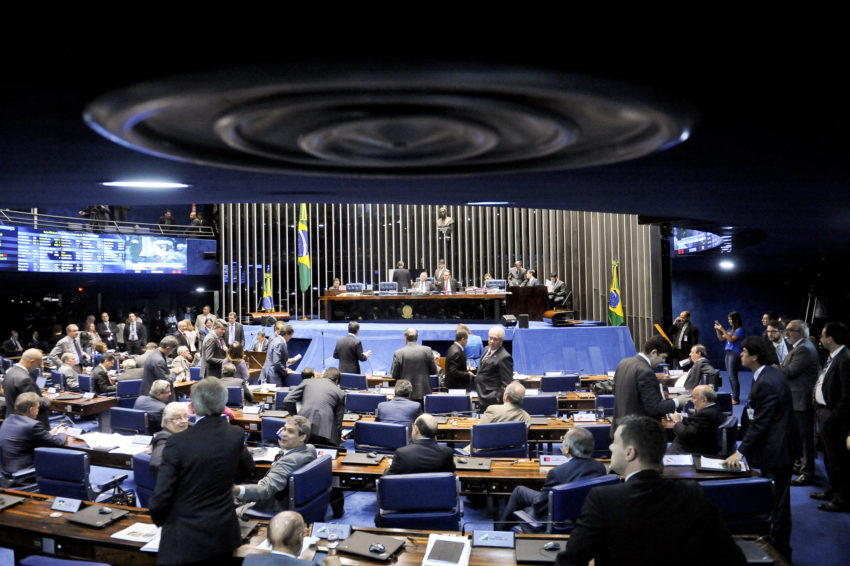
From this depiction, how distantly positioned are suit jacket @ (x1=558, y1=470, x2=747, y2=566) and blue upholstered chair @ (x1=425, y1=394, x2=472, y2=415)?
15.5ft

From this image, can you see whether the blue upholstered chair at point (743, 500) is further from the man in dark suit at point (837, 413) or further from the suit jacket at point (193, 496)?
the suit jacket at point (193, 496)

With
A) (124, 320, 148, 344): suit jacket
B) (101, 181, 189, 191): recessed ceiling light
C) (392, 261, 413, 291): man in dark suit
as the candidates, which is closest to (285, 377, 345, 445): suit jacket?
(101, 181, 189, 191): recessed ceiling light

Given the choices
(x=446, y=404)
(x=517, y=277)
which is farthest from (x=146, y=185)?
(x=517, y=277)

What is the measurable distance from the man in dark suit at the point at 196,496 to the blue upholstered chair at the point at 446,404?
395 cm

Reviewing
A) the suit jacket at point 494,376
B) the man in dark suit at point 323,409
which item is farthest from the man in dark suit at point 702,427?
the man in dark suit at point 323,409

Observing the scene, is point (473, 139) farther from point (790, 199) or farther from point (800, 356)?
point (800, 356)

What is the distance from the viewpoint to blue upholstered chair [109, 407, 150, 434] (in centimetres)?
601

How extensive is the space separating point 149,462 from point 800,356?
6084 millimetres

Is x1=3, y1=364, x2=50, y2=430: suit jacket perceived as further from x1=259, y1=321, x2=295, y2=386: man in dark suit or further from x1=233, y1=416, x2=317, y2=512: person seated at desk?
x1=233, y1=416, x2=317, y2=512: person seated at desk

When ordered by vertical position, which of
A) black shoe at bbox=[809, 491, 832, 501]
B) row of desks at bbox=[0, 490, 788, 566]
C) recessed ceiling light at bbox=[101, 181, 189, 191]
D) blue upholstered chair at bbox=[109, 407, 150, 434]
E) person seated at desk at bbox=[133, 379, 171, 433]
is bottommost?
black shoe at bbox=[809, 491, 832, 501]

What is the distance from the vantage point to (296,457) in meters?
4.19

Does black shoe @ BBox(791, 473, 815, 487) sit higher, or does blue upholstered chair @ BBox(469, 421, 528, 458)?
blue upholstered chair @ BBox(469, 421, 528, 458)

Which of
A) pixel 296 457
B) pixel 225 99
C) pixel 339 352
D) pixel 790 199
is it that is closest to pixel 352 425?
pixel 296 457

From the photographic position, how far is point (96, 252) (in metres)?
16.2
